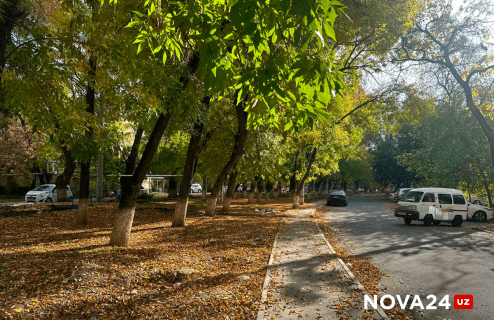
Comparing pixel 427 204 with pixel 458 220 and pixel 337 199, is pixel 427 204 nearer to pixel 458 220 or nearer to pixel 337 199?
pixel 458 220

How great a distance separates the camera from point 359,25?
13.3 m

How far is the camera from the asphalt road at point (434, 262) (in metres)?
6.27

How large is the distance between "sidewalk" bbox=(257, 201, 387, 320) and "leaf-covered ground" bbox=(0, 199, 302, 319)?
1.01ft

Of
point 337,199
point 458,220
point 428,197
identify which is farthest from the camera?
point 337,199

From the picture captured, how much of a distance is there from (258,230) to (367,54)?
1127 centimetres

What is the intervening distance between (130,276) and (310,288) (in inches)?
135

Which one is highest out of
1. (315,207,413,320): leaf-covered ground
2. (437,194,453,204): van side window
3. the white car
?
(437,194,453,204): van side window

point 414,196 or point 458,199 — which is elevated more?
point 414,196

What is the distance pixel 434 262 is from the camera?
9227mm

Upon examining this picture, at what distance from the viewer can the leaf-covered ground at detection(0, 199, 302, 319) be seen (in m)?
5.31

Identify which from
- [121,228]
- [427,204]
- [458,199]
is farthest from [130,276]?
[458,199]

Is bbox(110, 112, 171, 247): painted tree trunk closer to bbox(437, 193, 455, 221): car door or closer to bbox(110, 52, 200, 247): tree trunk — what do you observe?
bbox(110, 52, 200, 247): tree trunk

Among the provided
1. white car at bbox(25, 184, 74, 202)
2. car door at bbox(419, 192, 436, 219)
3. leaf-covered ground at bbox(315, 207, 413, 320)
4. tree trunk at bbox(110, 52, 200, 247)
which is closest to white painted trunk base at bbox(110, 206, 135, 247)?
tree trunk at bbox(110, 52, 200, 247)

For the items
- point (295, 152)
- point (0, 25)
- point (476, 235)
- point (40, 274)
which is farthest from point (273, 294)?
point (295, 152)
